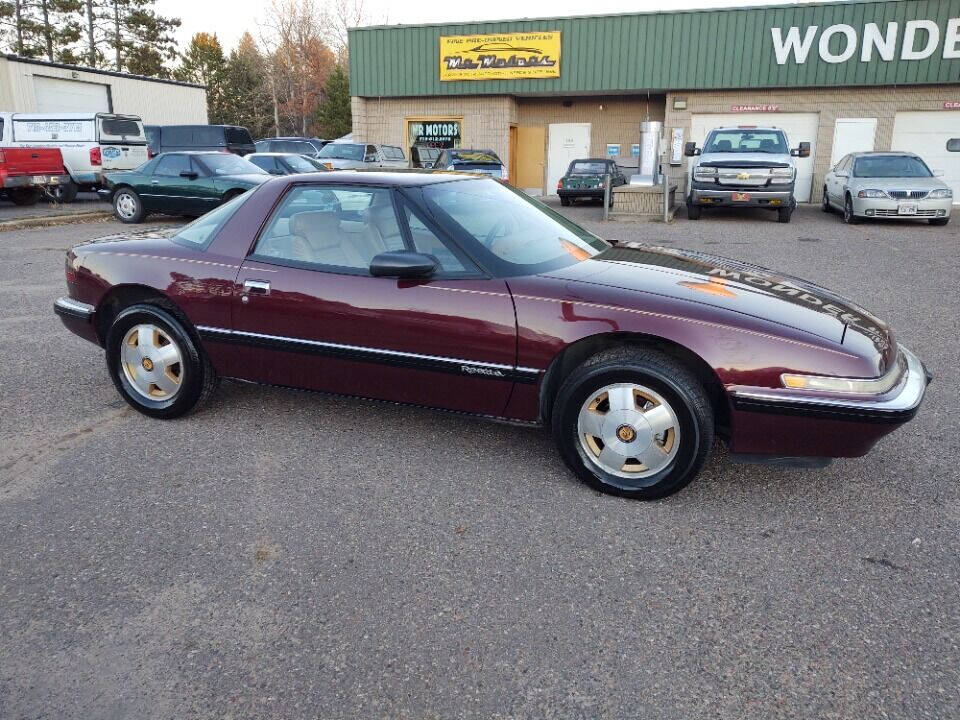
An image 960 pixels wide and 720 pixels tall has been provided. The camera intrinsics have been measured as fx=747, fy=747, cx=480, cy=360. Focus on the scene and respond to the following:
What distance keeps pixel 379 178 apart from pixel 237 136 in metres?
20.0

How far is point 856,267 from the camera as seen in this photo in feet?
32.2

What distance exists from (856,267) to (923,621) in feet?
27.6

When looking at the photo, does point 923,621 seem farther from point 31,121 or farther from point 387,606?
point 31,121

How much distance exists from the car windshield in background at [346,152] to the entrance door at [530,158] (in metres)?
6.35

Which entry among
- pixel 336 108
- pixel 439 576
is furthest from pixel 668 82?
pixel 336 108

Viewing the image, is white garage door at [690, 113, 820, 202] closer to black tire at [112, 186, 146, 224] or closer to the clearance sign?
the clearance sign

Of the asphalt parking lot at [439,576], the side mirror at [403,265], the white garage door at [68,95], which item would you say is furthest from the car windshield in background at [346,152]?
the side mirror at [403,265]

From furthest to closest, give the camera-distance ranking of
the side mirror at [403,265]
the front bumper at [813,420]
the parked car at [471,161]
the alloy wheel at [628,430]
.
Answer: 1. the parked car at [471,161]
2. the side mirror at [403,265]
3. the alloy wheel at [628,430]
4. the front bumper at [813,420]

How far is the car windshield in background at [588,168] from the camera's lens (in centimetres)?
2047

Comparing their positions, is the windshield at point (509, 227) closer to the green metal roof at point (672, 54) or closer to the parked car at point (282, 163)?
the parked car at point (282, 163)

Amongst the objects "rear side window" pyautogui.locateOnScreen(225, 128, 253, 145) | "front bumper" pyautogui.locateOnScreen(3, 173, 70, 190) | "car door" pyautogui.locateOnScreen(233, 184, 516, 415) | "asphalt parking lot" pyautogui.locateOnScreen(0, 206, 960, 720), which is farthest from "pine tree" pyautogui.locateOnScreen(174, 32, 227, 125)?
"asphalt parking lot" pyautogui.locateOnScreen(0, 206, 960, 720)

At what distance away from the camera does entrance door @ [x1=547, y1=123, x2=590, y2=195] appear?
2492 centimetres

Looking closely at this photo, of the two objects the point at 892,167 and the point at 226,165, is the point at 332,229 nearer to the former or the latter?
the point at 226,165

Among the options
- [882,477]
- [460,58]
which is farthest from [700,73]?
[882,477]
